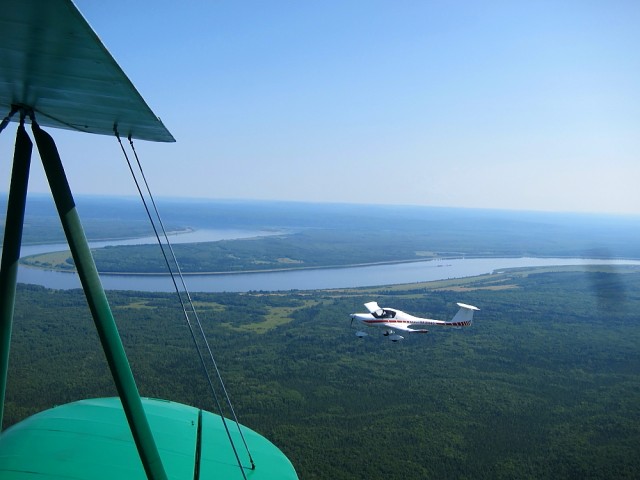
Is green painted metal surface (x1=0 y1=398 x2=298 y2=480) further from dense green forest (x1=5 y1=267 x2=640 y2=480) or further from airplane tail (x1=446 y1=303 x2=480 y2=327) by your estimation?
dense green forest (x1=5 y1=267 x2=640 y2=480)

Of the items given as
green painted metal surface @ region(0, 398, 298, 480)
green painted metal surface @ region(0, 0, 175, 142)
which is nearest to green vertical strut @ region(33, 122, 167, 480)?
green painted metal surface @ region(0, 0, 175, 142)

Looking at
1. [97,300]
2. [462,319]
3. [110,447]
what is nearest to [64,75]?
[97,300]

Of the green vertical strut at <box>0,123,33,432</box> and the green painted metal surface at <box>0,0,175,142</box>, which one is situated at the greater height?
the green painted metal surface at <box>0,0,175,142</box>

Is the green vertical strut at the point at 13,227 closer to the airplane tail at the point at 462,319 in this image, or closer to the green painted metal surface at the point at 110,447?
the green painted metal surface at the point at 110,447

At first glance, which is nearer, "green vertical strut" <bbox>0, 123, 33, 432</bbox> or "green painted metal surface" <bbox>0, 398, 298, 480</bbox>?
"green vertical strut" <bbox>0, 123, 33, 432</bbox>

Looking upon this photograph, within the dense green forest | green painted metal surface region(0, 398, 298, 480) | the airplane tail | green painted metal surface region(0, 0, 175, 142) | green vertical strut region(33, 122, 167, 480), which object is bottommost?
the dense green forest

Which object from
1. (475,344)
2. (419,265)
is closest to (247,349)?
(475,344)

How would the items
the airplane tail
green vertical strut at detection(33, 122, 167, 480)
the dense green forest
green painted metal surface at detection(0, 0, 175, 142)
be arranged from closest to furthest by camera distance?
green painted metal surface at detection(0, 0, 175, 142)
green vertical strut at detection(33, 122, 167, 480)
the airplane tail
the dense green forest
